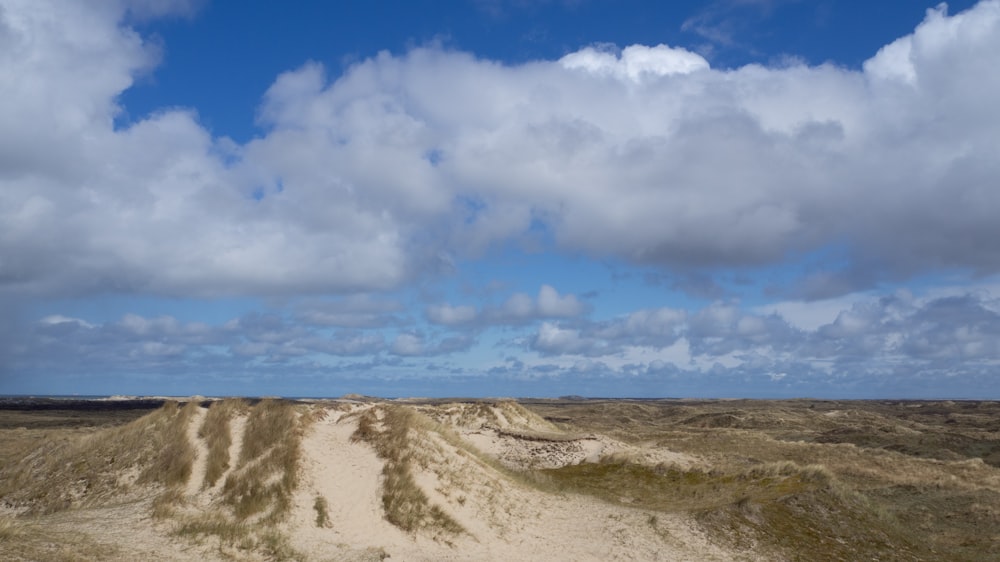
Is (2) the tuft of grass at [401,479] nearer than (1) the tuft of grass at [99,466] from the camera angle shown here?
Yes

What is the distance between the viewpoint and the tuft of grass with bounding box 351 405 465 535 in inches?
694

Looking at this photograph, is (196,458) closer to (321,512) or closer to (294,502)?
(294,502)

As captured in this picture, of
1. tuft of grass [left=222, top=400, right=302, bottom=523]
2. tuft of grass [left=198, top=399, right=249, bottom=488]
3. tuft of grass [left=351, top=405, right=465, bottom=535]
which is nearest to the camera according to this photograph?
tuft of grass [left=222, top=400, right=302, bottom=523]

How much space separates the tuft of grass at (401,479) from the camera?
694 inches

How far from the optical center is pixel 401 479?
19.4 m

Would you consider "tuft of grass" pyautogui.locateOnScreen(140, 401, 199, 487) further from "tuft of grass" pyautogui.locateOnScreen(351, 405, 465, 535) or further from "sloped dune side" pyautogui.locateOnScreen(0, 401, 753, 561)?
"tuft of grass" pyautogui.locateOnScreen(351, 405, 465, 535)

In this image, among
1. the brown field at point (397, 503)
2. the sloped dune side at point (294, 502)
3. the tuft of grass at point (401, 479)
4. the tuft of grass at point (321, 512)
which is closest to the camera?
the sloped dune side at point (294, 502)

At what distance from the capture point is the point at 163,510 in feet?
55.2

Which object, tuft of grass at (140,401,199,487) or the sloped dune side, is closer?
the sloped dune side

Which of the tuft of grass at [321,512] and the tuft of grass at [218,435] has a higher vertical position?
the tuft of grass at [218,435]

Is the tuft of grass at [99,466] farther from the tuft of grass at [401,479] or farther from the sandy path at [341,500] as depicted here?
the tuft of grass at [401,479]

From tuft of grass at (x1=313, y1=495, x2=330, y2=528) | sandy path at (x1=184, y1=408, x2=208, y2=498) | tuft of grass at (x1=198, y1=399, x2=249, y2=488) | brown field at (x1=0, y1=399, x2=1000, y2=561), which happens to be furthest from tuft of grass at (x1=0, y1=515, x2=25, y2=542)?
tuft of grass at (x1=313, y1=495, x2=330, y2=528)

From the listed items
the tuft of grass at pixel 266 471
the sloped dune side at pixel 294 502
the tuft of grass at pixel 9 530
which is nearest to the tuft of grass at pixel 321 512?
the sloped dune side at pixel 294 502

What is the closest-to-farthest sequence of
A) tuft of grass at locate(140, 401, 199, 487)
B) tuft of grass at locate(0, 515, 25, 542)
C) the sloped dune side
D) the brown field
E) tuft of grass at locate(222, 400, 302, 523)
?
1. tuft of grass at locate(0, 515, 25, 542)
2. the sloped dune side
3. the brown field
4. tuft of grass at locate(222, 400, 302, 523)
5. tuft of grass at locate(140, 401, 199, 487)
